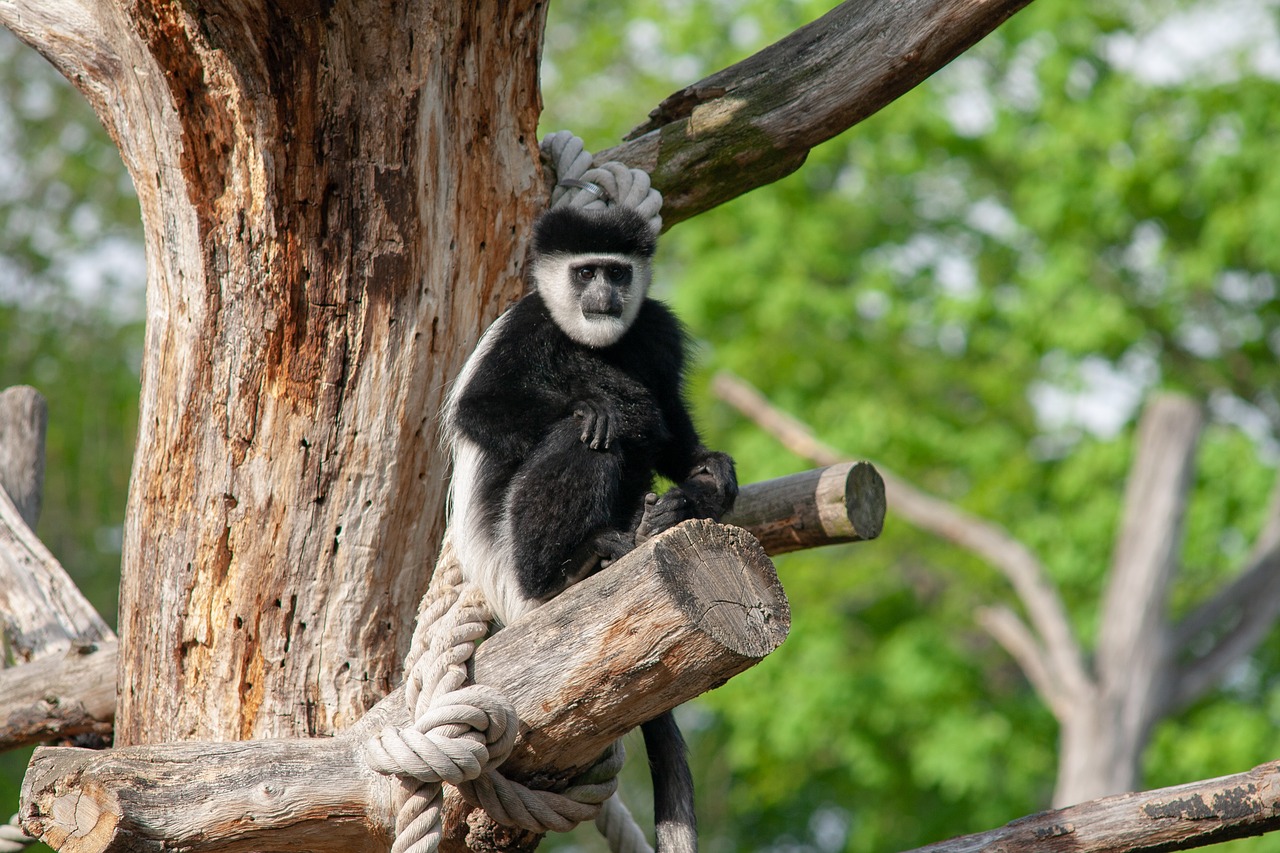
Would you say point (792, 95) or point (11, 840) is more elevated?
point (792, 95)

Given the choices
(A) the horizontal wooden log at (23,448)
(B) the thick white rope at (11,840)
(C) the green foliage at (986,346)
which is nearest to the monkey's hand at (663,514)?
(B) the thick white rope at (11,840)

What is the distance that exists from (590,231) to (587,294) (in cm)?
14

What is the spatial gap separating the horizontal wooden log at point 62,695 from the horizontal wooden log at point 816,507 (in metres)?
1.44

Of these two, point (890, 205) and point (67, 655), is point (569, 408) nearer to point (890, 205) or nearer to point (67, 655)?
point (67, 655)

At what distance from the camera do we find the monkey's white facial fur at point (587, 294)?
7.43 ft

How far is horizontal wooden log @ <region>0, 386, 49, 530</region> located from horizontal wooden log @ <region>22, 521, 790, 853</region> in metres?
1.79

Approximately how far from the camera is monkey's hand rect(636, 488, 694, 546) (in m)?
1.97

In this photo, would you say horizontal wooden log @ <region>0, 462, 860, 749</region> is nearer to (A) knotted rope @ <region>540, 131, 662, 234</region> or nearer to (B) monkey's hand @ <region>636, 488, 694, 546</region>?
(B) monkey's hand @ <region>636, 488, 694, 546</region>

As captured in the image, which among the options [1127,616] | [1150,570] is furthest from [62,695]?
[1150,570]

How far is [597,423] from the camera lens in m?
2.09

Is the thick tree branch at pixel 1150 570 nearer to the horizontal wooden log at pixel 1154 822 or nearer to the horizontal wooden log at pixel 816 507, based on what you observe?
the horizontal wooden log at pixel 816 507

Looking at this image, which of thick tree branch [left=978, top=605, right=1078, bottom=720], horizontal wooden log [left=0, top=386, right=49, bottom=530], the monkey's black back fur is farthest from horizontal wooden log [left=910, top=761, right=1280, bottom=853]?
thick tree branch [left=978, top=605, right=1078, bottom=720]

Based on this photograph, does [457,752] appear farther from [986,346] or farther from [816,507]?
[986,346]

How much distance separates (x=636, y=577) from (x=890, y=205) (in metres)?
8.75
